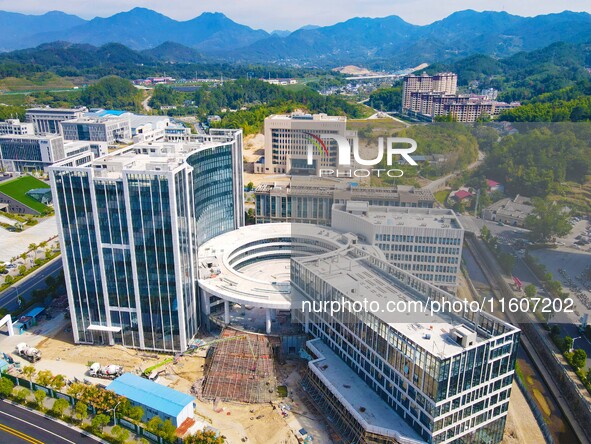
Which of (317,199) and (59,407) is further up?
(317,199)

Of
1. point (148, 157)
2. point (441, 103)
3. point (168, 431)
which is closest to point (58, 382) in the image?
point (168, 431)

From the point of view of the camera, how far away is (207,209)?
132 ft

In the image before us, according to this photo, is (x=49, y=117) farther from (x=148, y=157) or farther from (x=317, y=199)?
(x=317, y=199)

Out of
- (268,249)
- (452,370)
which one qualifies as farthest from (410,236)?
(452,370)

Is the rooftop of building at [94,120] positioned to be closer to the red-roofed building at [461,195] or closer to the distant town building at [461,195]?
the distant town building at [461,195]

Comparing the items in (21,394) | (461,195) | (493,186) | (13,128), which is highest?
(493,186)

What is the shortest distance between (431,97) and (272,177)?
5448 centimetres

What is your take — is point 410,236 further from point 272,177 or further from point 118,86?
point 118,86

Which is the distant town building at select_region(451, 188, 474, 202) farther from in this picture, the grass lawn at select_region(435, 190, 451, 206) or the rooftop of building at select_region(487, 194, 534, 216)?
the rooftop of building at select_region(487, 194, 534, 216)

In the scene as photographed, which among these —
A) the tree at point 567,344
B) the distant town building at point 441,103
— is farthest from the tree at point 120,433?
the distant town building at point 441,103

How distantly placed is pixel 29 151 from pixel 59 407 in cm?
6376

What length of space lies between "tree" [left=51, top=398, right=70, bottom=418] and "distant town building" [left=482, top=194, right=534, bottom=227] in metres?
28.6

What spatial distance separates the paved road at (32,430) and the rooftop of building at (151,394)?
9.83 feet

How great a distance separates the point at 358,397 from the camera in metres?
25.6
